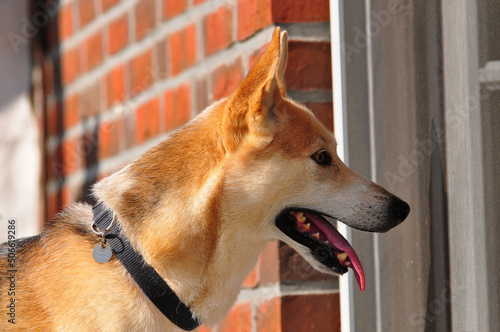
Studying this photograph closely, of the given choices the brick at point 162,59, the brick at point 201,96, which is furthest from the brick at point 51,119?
the brick at point 201,96

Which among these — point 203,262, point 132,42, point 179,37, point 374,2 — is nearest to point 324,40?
point 374,2

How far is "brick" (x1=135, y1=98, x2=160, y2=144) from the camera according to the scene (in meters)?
2.80

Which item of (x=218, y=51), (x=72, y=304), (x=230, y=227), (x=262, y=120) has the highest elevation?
(x=218, y=51)

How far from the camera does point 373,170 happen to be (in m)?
2.20

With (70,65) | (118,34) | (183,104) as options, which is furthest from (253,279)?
(70,65)

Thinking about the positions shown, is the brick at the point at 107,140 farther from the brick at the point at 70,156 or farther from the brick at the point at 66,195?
the brick at the point at 66,195

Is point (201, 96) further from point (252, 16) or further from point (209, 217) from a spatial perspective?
point (209, 217)

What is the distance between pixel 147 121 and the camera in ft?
9.38

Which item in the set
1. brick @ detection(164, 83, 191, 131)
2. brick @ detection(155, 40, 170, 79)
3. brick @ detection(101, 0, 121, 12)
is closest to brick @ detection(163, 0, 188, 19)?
brick @ detection(155, 40, 170, 79)

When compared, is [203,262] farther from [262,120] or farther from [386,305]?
[386,305]

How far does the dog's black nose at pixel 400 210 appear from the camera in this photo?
6.44 ft

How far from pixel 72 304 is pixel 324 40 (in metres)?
1.13

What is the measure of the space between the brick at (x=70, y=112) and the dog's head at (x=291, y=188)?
1.63 meters

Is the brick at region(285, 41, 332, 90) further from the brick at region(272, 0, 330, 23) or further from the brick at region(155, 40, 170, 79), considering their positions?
the brick at region(155, 40, 170, 79)
